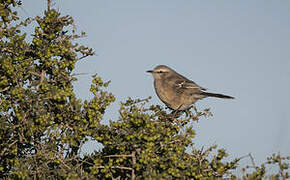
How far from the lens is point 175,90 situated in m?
12.2

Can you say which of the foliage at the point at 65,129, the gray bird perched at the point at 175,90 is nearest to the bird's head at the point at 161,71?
the gray bird perched at the point at 175,90

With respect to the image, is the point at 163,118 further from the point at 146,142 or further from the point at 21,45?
the point at 21,45

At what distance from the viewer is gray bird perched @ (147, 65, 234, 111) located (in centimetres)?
1195

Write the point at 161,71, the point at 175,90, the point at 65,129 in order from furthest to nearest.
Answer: the point at 161,71 → the point at 175,90 → the point at 65,129

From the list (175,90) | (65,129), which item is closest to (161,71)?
(175,90)

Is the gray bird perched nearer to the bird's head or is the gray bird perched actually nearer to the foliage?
the bird's head

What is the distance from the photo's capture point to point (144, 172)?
20.9 feet

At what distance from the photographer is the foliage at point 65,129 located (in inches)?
271

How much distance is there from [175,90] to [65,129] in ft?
17.3

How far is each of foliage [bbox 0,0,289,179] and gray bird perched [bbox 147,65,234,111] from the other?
369 centimetres

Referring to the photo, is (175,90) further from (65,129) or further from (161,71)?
(65,129)

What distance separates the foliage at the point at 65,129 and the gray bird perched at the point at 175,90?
12.1 feet

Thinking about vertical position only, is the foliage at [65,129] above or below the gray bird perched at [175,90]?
below

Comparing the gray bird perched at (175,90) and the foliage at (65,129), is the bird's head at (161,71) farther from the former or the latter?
the foliage at (65,129)
